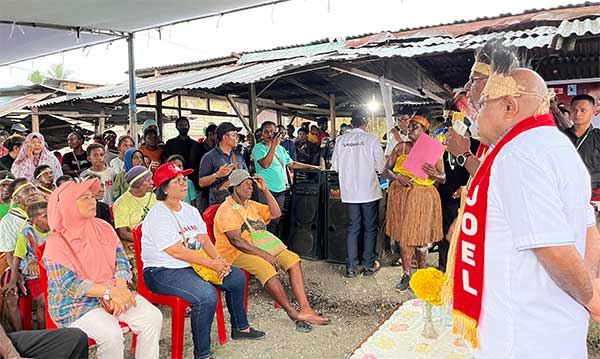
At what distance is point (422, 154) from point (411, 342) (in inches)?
88.0

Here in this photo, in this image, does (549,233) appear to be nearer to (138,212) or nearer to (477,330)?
(477,330)

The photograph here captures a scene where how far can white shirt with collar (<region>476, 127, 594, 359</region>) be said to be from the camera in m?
1.22

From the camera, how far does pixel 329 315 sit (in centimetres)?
425

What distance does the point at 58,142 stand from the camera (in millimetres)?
12211

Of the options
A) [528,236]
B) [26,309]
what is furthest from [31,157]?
[528,236]

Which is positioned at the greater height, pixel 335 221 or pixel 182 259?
pixel 182 259

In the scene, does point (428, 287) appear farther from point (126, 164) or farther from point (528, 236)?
point (126, 164)

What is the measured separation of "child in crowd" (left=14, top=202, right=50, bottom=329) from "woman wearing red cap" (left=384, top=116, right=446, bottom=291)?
3141 mm

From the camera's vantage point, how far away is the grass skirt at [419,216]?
183 inches

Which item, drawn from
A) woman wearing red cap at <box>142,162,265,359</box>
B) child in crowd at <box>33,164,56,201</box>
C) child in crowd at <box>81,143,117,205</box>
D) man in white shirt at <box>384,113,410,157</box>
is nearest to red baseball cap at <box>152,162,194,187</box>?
woman wearing red cap at <box>142,162,265,359</box>

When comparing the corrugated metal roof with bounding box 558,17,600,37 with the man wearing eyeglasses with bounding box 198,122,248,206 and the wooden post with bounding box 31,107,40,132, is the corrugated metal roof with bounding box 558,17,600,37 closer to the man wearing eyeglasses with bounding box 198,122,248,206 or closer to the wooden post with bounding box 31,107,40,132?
the man wearing eyeglasses with bounding box 198,122,248,206

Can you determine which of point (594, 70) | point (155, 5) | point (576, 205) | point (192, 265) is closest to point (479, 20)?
point (594, 70)

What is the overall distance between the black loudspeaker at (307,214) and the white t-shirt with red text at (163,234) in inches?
90.3

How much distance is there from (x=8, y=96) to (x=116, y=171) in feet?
26.8
